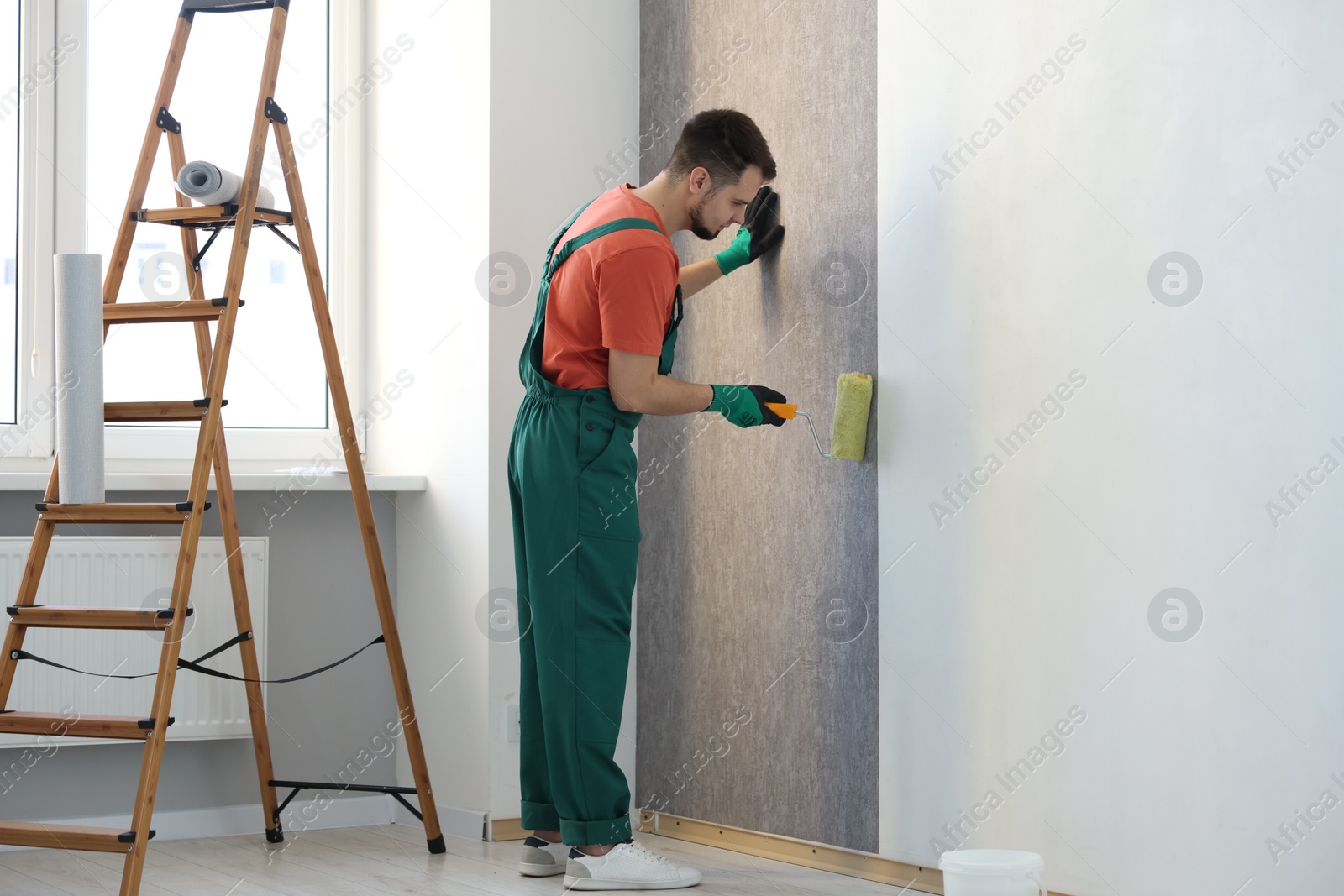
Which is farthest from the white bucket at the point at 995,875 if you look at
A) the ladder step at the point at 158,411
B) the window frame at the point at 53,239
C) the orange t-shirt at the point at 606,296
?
the window frame at the point at 53,239

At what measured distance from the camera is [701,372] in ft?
10.1

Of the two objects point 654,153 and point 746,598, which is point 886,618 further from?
point 654,153

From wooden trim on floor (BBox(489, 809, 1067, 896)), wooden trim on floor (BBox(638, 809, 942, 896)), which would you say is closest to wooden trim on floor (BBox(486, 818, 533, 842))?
wooden trim on floor (BBox(489, 809, 1067, 896))

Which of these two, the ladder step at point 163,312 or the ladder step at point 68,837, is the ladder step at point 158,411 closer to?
the ladder step at point 163,312

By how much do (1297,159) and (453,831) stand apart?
2324 mm

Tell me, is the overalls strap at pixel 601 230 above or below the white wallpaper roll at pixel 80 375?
above

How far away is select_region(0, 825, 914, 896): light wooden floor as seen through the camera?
2533 mm

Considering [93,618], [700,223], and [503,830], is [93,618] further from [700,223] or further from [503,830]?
[700,223]

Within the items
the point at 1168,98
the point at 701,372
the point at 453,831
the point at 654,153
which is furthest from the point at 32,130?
the point at 1168,98

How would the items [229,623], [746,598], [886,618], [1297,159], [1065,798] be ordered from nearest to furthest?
[1297,159], [1065,798], [886,618], [746,598], [229,623]

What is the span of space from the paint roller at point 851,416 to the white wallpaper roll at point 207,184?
119 cm

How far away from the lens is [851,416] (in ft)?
8.40

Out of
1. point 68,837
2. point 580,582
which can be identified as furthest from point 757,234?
point 68,837

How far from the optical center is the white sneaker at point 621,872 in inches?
98.0
